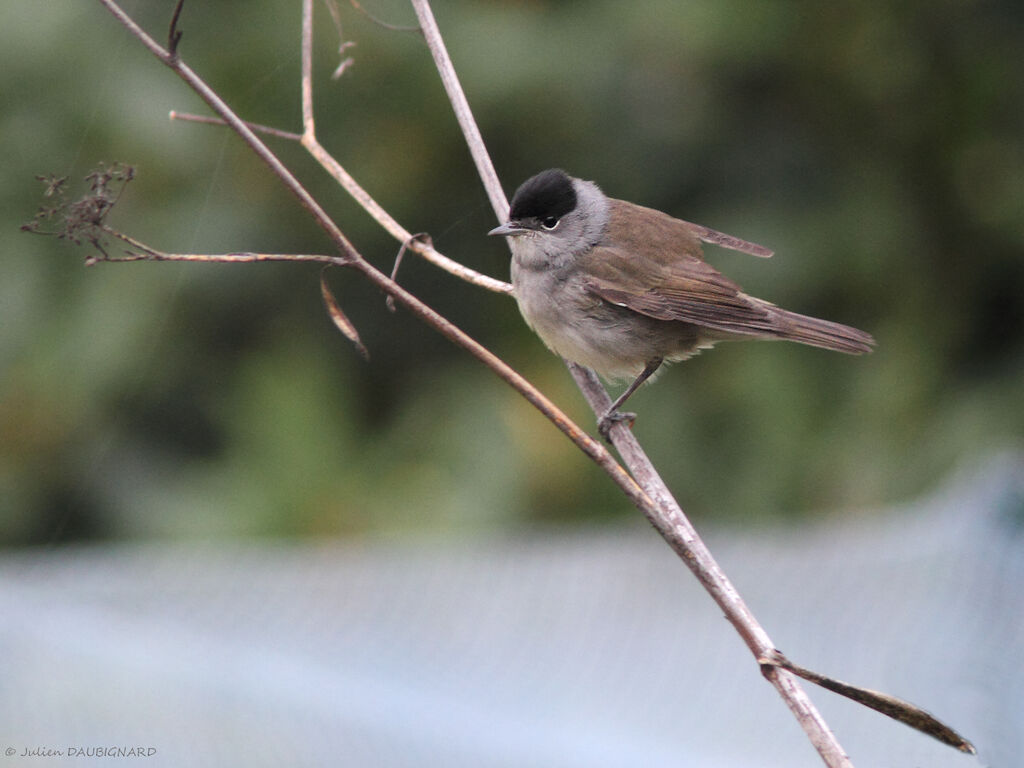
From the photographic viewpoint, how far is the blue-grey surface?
1924mm

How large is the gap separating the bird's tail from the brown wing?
13cm

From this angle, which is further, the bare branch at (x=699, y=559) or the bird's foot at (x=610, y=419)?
the bird's foot at (x=610, y=419)

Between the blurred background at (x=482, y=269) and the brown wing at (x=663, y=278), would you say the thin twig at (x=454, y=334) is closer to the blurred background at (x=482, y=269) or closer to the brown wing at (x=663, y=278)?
the brown wing at (x=663, y=278)

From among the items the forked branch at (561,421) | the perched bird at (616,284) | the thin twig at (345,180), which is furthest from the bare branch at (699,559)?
the perched bird at (616,284)

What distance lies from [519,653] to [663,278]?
100 centimetres

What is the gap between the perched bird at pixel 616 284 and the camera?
261cm

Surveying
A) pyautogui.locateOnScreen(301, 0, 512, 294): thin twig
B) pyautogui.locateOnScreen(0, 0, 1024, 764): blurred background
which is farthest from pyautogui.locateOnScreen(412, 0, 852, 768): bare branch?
pyautogui.locateOnScreen(0, 0, 1024, 764): blurred background

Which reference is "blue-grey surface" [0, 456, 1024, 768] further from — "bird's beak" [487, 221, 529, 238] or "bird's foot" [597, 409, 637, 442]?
"bird's beak" [487, 221, 529, 238]

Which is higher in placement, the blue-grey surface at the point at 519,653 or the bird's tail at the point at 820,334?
the bird's tail at the point at 820,334

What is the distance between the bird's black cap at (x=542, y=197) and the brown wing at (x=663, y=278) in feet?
0.50

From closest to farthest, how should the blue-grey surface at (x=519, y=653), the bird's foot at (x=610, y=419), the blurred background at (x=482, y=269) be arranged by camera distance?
1. the blue-grey surface at (x=519, y=653)
2. the bird's foot at (x=610, y=419)
3. the blurred background at (x=482, y=269)

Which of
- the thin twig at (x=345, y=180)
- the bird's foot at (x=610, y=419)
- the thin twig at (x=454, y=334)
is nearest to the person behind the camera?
the thin twig at (x=454, y=334)

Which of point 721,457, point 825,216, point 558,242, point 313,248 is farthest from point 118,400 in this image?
point 825,216

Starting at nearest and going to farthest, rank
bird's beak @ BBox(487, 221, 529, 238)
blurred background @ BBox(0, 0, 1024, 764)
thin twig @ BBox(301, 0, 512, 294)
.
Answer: thin twig @ BBox(301, 0, 512, 294), bird's beak @ BBox(487, 221, 529, 238), blurred background @ BBox(0, 0, 1024, 764)
